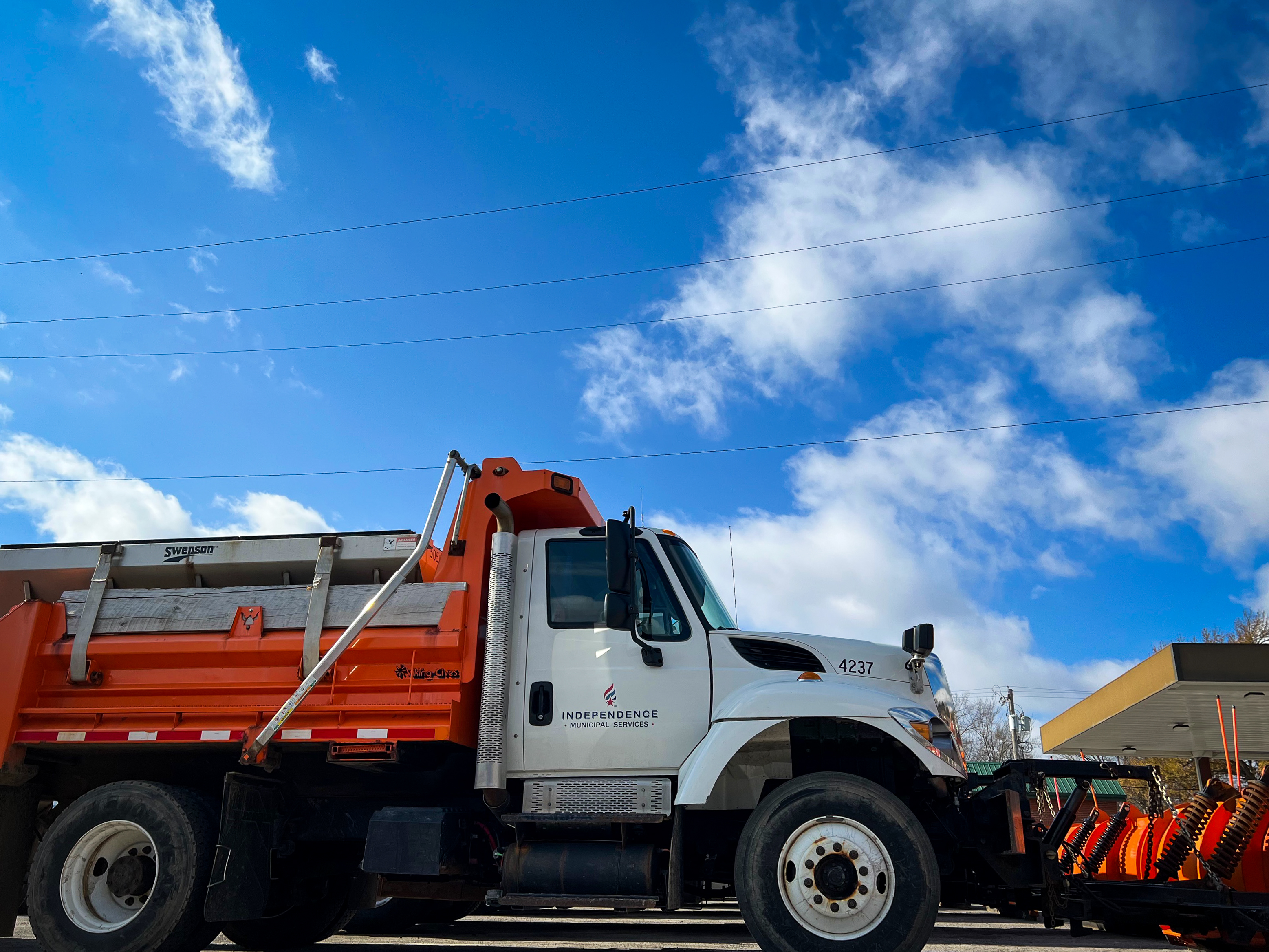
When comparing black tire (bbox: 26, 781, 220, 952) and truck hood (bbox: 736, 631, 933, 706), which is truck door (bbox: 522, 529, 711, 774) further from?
black tire (bbox: 26, 781, 220, 952)

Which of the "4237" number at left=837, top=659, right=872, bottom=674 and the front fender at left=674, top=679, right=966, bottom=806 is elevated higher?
the "4237" number at left=837, top=659, right=872, bottom=674

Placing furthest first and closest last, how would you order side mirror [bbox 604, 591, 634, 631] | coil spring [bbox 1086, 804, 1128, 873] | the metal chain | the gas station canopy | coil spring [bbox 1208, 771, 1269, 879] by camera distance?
the gas station canopy < coil spring [bbox 1086, 804, 1128, 873] < coil spring [bbox 1208, 771, 1269, 879] < the metal chain < side mirror [bbox 604, 591, 634, 631]

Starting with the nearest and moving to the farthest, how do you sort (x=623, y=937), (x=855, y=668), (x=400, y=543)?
(x=855, y=668) < (x=400, y=543) < (x=623, y=937)

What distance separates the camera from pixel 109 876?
21.2 ft

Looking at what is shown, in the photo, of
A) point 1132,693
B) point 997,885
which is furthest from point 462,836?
point 1132,693

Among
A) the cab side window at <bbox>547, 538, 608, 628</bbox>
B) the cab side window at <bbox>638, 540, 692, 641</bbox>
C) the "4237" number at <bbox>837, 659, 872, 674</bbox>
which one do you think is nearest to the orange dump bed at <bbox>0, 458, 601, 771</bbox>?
the cab side window at <bbox>547, 538, 608, 628</bbox>

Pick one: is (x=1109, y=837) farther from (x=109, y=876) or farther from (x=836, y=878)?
(x=109, y=876)

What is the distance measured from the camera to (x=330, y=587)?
6672 mm

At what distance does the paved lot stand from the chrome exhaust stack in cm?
305

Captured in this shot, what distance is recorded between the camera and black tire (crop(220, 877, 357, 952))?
759 centimetres

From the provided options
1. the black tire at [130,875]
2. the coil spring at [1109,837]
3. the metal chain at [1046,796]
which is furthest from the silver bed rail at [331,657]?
the coil spring at [1109,837]

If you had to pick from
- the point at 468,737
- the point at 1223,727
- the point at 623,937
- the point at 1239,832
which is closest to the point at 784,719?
the point at 468,737

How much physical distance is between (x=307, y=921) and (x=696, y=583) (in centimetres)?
443

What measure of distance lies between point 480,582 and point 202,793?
2.53 m
